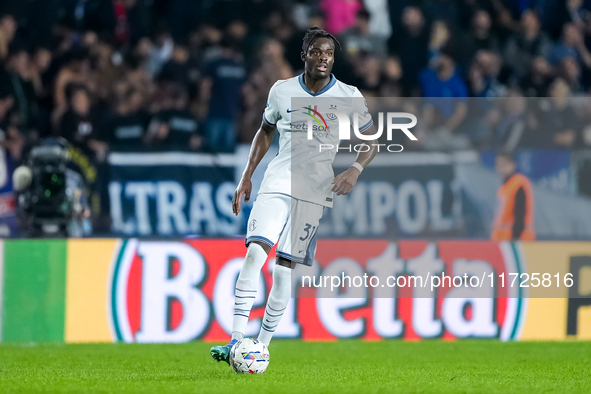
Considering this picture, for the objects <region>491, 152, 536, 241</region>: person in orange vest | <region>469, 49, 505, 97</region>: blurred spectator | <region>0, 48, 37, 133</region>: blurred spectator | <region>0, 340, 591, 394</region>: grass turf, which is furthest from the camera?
<region>469, 49, 505, 97</region>: blurred spectator

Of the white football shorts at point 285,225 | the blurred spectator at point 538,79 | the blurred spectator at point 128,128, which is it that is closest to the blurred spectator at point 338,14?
the blurred spectator at point 538,79

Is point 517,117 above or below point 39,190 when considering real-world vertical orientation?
above

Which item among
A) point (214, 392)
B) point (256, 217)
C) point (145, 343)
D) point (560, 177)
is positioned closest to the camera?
point (214, 392)

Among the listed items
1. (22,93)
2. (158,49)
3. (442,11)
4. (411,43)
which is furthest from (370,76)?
(22,93)

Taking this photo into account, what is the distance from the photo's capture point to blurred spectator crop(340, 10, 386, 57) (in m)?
11.9

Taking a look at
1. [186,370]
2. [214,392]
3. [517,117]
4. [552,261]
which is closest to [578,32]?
[517,117]

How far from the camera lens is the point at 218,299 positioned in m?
8.34

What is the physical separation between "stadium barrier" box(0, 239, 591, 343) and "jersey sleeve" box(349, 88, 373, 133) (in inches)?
102

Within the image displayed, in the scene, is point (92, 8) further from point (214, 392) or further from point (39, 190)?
point (214, 392)

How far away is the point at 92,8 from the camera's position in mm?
11961

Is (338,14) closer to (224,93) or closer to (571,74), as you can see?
(224,93)

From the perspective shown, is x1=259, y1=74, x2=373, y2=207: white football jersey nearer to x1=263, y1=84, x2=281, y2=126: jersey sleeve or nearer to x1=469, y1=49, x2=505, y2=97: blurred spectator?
x1=263, y1=84, x2=281, y2=126: jersey sleeve

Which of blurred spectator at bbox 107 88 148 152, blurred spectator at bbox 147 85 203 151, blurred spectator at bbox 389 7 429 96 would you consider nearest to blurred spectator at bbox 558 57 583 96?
blurred spectator at bbox 389 7 429 96

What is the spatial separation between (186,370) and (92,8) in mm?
7205
